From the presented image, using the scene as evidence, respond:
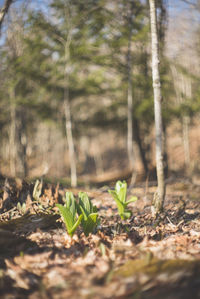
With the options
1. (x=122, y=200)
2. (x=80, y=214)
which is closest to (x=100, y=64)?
(x=122, y=200)

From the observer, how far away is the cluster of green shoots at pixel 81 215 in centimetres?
210

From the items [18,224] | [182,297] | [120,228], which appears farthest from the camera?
[120,228]

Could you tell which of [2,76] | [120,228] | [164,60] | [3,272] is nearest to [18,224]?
[3,272]

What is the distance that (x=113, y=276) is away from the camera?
1.49 m

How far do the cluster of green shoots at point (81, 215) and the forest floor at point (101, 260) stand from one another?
10 centimetres

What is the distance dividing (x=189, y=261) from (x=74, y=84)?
32.0 feet

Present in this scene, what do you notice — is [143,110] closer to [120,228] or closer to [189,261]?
[120,228]

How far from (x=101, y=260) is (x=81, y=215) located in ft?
1.42

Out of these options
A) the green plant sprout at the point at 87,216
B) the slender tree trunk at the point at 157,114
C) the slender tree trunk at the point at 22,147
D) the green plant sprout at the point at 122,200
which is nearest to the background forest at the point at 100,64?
the slender tree trunk at the point at 22,147

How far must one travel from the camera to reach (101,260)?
1753 mm

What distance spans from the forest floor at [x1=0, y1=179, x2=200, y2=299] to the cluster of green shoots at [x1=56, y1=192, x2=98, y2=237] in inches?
3.9

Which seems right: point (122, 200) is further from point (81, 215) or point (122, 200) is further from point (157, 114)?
point (157, 114)

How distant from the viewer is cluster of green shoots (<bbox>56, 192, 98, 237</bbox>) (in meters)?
2.10

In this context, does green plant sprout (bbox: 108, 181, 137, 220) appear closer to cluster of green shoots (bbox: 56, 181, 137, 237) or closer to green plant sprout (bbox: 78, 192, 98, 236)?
cluster of green shoots (bbox: 56, 181, 137, 237)
